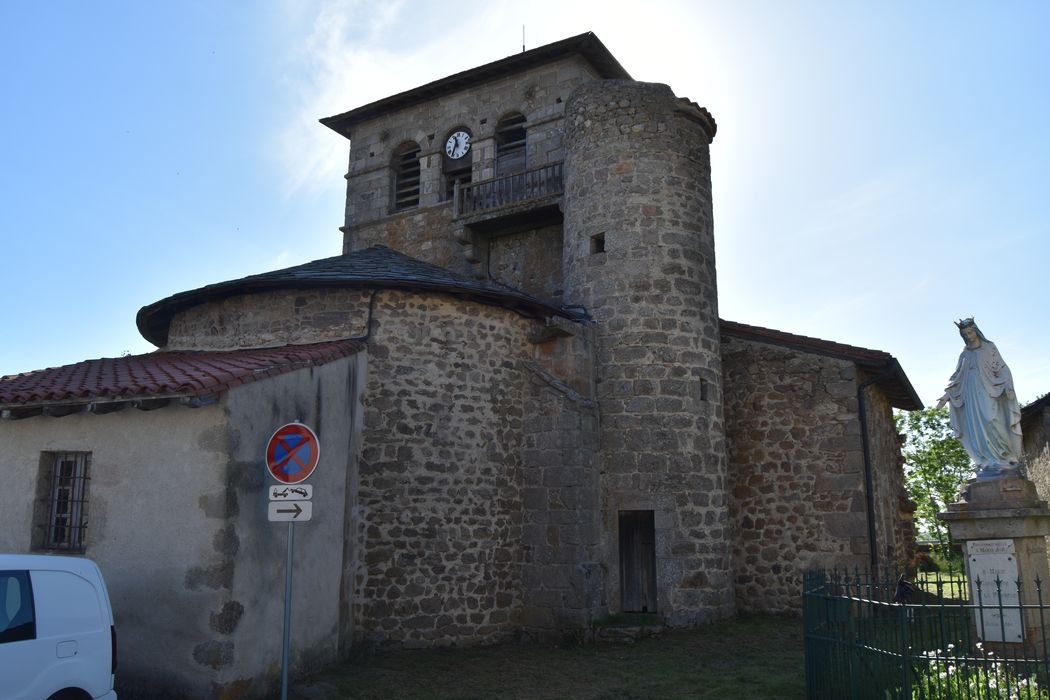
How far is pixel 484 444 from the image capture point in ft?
37.5

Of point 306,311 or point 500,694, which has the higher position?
point 306,311

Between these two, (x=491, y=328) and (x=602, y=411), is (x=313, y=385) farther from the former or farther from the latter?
(x=602, y=411)

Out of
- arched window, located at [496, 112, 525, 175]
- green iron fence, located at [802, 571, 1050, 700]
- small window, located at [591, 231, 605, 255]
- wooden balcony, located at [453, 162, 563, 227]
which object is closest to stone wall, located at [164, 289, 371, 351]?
small window, located at [591, 231, 605, 255]

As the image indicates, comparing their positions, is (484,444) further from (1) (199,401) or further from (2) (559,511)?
(1) (199,401)

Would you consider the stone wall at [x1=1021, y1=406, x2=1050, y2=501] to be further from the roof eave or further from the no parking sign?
the no parking sign

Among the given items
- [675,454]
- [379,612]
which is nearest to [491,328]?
[675,454]

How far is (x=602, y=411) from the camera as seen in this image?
40.8 feet

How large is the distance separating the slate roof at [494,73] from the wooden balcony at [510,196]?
Answer: 281 cm

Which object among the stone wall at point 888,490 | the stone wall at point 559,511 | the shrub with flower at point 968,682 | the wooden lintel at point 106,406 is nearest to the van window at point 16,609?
the wooden lintel at point 106,406

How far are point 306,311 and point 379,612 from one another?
4.09 metres

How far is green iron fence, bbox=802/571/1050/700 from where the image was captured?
5.54 metres

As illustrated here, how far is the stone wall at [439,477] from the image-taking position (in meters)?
10.3

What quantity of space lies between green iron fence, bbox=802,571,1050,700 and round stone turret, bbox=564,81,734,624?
4.52 metres

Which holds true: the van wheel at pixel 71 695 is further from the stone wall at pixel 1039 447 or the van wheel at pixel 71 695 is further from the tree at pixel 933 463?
the tree at pixel 933 463
